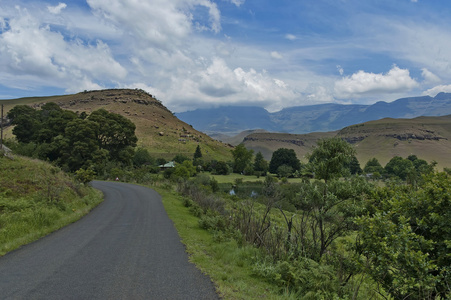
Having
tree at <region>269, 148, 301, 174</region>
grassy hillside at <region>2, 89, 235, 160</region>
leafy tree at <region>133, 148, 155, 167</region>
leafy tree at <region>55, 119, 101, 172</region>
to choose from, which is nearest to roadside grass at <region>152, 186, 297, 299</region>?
leafy tree at <region>55, 119, 101, 172</region>

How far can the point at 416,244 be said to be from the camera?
5.40 metres

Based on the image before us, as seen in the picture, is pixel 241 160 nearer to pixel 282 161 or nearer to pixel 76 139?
pixel 282 161

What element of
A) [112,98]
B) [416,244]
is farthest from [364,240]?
[112,98]

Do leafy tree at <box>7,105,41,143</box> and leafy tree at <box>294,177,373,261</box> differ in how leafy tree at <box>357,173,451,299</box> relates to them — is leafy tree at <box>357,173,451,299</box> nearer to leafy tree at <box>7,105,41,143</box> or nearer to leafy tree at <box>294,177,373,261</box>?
leafy tree at <box>294,177,373,261</box>

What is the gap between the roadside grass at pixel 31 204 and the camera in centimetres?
1258

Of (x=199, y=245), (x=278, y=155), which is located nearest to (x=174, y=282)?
(x=199, y=245)

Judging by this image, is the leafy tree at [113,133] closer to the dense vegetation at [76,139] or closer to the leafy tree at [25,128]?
the dense vegetation at [76,139]

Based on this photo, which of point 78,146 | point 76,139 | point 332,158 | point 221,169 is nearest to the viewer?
point 332,158

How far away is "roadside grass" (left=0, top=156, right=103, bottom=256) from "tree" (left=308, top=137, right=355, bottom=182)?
38.0 feet

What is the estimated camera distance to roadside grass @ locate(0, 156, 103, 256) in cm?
1258

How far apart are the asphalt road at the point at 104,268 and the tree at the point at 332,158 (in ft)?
17.2

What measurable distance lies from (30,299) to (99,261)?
3065mm

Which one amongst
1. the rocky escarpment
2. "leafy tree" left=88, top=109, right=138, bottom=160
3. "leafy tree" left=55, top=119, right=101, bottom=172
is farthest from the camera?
the rocky escarpment

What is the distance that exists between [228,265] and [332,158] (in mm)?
4970
